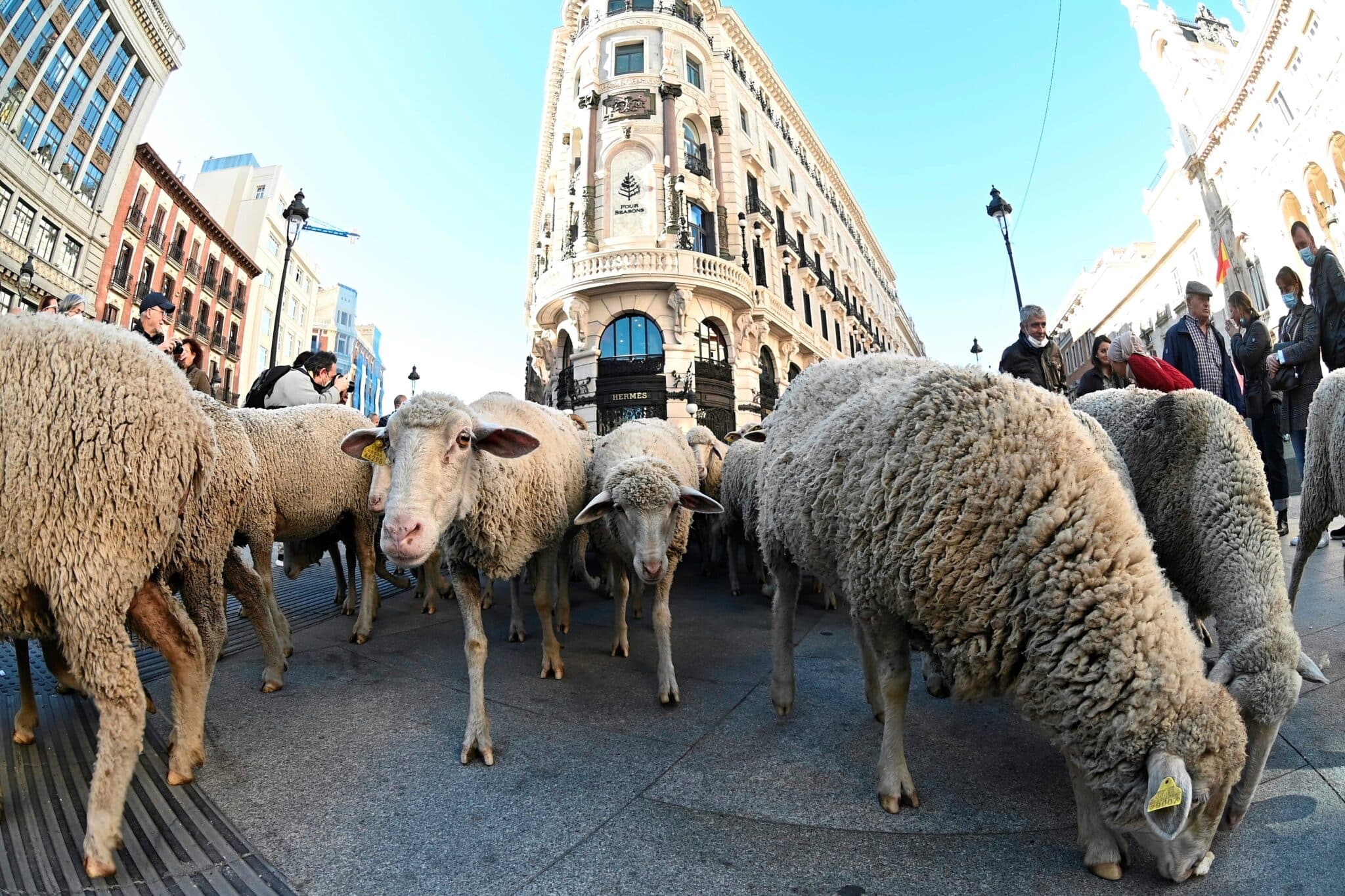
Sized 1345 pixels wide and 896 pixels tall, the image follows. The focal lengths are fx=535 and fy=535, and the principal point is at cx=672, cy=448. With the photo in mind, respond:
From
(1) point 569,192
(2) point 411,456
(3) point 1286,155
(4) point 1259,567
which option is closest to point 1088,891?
(4) point 1259,567

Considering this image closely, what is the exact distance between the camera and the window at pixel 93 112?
2220cm

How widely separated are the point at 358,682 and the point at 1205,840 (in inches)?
144

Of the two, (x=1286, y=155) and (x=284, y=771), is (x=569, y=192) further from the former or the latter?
(x=1286, y=155)

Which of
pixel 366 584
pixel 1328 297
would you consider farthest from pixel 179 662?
pixel 1328 297

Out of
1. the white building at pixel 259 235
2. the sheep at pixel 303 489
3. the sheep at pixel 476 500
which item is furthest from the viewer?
the white building at pixel 259 235

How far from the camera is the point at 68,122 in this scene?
70.2ft

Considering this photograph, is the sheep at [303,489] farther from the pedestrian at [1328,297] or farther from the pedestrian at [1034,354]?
the pedestrian at [1328,297]

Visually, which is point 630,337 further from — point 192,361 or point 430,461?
point 430,461

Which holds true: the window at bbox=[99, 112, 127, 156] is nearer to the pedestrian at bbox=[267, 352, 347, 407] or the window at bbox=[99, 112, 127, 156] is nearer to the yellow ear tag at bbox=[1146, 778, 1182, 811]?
the pedestrian at bbox=[267, 352, 347, 407]

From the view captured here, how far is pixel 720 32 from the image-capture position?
25.4 m

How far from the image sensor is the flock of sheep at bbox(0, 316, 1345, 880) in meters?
1.46

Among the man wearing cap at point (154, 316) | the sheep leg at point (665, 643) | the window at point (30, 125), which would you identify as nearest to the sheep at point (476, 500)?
the sheep leg at point (665, 643)

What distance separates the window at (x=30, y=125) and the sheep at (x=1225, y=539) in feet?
109

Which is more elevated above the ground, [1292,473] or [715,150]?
[715,150]
